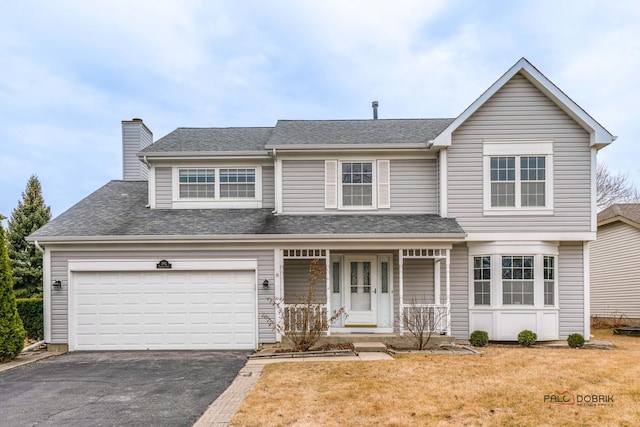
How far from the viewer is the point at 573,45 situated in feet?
82.6

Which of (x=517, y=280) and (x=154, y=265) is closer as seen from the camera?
(x=154, y=265)

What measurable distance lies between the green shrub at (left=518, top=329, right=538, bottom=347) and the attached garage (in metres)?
7.06

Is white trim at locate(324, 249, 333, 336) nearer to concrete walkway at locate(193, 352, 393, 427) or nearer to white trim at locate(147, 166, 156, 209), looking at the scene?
concrete walkway at locate(193, 352, 393, 427)

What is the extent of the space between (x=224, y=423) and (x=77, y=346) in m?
7.92

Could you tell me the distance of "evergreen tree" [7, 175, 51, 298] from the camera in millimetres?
19641

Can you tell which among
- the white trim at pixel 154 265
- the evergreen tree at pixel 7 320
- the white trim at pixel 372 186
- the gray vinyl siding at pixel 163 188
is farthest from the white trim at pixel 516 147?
the evergreen tree at pixel 7 320

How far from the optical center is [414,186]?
1327 centimetres

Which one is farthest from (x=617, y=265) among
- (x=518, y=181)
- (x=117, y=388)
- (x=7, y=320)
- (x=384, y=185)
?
(x=7, y=320)

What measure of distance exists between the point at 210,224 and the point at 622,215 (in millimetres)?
16190

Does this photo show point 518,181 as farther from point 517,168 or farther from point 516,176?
point 517,168

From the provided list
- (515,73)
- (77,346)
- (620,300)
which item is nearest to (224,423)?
(77,346)

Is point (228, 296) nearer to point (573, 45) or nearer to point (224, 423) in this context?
point (224, 423)

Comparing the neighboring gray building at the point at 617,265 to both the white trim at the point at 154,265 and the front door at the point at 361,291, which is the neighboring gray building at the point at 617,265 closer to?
the front door at the point at 361,291

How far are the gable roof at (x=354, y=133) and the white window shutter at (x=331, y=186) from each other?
74cm
